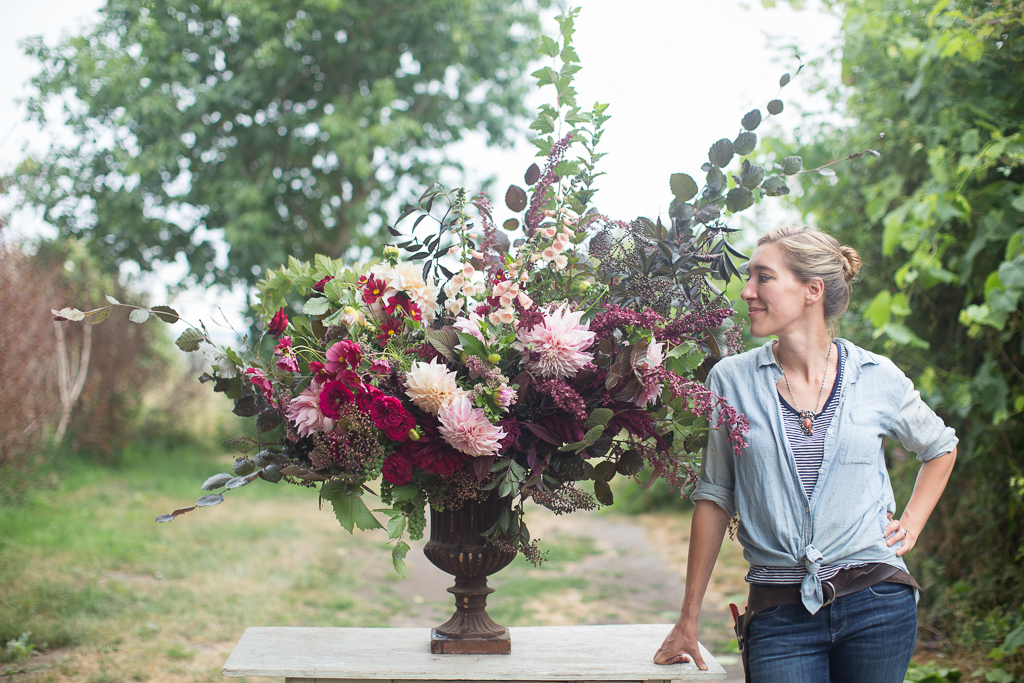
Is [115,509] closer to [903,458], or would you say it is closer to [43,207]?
[43,207]

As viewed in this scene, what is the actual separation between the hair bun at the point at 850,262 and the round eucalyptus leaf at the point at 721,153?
385 mm

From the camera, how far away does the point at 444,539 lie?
1.88m

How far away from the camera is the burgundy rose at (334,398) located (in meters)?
1.57

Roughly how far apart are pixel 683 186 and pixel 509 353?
645 mm

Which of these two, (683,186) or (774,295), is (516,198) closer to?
(683,186)

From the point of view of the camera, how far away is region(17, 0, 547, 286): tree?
353 inches

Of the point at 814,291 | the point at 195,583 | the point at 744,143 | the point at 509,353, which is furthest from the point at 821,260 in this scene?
the point at 195,583

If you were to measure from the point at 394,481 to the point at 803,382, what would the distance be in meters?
1.06

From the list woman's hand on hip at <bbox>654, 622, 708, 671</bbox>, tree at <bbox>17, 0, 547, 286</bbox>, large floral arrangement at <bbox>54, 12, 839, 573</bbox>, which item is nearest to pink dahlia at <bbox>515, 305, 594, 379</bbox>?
large floral arrangement at <bbox>54, 12, 839, 573</bbox>

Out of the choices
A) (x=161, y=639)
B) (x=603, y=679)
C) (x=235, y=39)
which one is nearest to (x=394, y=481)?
(x=603, y=679)

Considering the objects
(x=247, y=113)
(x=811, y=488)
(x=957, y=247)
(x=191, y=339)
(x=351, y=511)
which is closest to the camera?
(x=351, y=511)

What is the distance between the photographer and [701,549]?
1.80 meters

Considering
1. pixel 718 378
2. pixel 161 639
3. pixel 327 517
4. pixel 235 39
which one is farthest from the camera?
pixel 235 39

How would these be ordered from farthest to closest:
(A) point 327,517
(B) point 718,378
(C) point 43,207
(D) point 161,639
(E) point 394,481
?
(C) point 43,207, (A) point 327,517, (D) point 161,639, (B) point 718,378, (E) point 394,481
